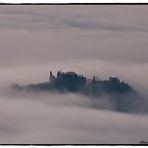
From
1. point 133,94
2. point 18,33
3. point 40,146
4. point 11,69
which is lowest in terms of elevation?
point 40,146

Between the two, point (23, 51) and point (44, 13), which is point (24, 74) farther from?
point (44, 13)

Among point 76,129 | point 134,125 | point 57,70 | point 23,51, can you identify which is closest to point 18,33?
point 23,51

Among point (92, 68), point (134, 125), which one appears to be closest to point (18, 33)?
point (92, 68)

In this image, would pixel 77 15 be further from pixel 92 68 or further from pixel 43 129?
pixel 43 129

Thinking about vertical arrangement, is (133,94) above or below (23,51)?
below

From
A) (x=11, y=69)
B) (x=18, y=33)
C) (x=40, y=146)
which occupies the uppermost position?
(x=18, y=33)

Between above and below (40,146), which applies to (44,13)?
above
